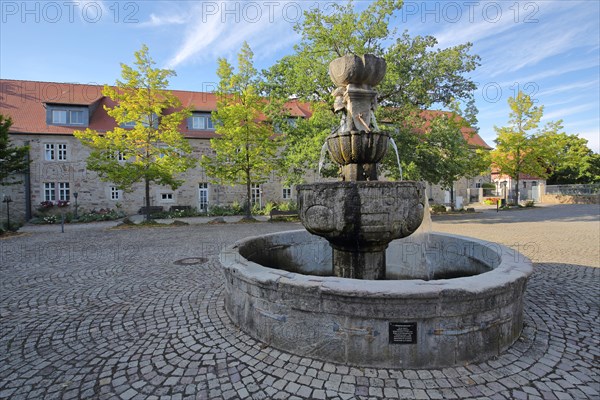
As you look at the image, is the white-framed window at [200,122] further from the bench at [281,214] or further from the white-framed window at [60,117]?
the bench at [281,214]

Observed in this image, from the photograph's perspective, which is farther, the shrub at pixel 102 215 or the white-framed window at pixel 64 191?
the white-framed window at pixel 64 191

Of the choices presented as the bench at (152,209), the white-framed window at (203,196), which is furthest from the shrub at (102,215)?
the white-framed window at (203,196)

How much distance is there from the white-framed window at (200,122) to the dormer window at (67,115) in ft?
26.1

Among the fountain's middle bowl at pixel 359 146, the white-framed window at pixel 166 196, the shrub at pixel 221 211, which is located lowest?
the shrub at pixel 221 211

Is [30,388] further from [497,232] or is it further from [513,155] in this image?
[513,155]

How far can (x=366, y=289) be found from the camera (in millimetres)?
2871

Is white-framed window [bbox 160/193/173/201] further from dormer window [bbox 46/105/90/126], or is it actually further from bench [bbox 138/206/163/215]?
dormer window [bbox 46/105/90/126]

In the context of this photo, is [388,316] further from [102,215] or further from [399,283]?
[102,215]

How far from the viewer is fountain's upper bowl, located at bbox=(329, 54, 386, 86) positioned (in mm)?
4414

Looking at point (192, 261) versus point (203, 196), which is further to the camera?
point (203, 196)

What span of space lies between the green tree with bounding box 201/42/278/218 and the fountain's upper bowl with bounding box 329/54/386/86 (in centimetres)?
1327

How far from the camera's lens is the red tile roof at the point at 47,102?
2248 cm

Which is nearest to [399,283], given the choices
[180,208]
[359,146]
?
[359,146]

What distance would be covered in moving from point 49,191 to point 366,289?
2844 centimetres
